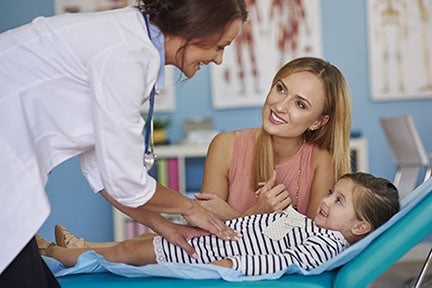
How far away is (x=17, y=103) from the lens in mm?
1230

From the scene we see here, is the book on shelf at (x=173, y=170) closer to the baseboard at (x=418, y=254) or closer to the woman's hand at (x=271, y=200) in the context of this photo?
the baseboard at (x=418, y=254)

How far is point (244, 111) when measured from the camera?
454 centimetres

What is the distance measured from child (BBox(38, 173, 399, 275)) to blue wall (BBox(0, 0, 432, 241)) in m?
2.71

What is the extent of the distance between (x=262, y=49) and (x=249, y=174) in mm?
2469

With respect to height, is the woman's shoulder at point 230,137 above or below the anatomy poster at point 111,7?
below

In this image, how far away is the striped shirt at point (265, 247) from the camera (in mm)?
1605

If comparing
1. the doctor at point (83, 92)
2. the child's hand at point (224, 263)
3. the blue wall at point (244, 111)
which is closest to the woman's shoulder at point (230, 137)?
the child's hand at point (224, 263)

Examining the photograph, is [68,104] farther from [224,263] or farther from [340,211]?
[340,211]

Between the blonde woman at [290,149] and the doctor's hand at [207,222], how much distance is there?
24 centimetres

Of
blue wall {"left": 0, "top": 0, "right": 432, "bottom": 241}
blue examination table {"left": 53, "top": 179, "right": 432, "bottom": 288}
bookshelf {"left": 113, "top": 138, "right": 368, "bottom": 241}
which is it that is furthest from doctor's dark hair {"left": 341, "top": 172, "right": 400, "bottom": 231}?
blue wall {"left": 0, "top": 0, "right": 432, "bottom": 241}

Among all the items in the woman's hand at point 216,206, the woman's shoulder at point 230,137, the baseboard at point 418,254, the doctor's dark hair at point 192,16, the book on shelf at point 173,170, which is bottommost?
the baseboard at point 418,254

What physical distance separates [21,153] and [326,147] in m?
1.18

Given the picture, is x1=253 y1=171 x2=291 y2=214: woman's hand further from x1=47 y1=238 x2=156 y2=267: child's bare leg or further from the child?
x1=47 y1=238 x2=156 y2=267: child's bare leg

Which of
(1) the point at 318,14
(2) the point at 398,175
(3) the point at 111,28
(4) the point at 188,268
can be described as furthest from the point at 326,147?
(1) the point at 318,14
